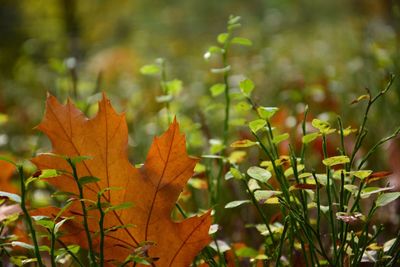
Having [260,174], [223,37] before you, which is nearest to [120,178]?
[260,174]

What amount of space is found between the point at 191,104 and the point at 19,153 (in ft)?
3.59

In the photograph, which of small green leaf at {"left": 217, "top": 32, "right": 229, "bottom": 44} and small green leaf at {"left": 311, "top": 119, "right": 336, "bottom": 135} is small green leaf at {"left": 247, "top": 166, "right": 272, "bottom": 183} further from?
small green leaf at {"left": 217, "top": 32, "right": 229, "bottom": 44}

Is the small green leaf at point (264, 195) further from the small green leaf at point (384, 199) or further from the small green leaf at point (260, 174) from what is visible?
the small green leaf at point (384, 199)

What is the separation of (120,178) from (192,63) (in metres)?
4.73

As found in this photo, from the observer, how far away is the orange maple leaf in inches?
28.7

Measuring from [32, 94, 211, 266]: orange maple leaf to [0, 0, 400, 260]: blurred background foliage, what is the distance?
0.25m

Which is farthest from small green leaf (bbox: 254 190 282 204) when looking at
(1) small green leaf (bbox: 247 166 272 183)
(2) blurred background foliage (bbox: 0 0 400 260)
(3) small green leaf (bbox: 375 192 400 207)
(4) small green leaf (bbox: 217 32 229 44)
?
(4) small green leaf (bbox: 217 32 229 44)

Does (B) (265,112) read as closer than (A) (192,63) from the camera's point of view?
Yes

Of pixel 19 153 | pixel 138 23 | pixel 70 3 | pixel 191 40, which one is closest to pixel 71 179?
pixel 19 153

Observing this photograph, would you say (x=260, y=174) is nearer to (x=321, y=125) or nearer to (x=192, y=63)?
(x=321, y=125)

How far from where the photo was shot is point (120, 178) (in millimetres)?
748

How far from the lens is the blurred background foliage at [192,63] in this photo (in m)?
1.65

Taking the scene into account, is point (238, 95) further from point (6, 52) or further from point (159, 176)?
point (6, 52)

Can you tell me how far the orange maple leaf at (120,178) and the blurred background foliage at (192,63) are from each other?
254 mm
